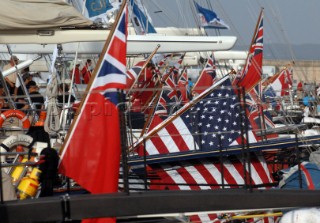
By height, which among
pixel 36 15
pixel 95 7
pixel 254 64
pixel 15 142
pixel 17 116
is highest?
pixel 95 7

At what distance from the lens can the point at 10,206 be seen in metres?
7.85

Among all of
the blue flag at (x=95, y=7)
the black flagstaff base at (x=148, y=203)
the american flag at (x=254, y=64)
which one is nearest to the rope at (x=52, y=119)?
the black flagstaff base at (x=148, y=203)

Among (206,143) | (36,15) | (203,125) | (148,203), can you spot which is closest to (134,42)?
(203,125)

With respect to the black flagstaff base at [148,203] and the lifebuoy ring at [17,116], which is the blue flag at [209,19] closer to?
the lifebuoy ring at [17,116]

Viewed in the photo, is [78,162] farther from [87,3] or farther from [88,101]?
[87,3]

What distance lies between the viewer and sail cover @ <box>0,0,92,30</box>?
33.8 ft

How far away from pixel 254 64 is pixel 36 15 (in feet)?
26.1

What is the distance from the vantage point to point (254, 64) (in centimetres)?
1778

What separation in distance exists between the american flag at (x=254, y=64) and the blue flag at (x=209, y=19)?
122 inches

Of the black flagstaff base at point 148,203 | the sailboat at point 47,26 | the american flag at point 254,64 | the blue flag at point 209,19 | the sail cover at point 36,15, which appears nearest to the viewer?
the black flagstaff base at point 148,203

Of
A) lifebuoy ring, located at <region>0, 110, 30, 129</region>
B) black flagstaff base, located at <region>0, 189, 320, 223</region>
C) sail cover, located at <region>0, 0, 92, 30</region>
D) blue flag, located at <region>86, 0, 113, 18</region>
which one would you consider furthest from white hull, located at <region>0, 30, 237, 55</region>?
black flagstaff base, located at <region>0, 189, 320, 223</region>

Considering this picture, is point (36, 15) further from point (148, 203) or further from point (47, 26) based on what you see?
point (148, 203)

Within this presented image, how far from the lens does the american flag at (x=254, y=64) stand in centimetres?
1775

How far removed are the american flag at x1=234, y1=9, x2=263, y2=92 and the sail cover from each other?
22.5 ft
